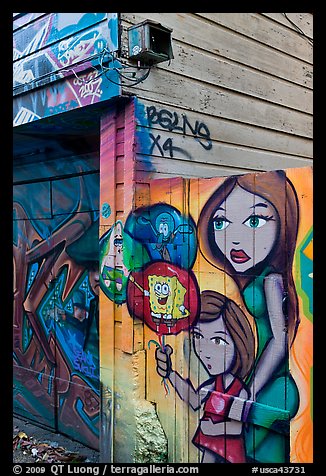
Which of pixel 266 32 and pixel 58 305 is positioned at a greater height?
pixel 266 32

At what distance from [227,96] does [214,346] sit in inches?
99.4

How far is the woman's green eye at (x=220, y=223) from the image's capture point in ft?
11.1

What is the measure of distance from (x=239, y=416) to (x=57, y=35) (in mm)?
3610

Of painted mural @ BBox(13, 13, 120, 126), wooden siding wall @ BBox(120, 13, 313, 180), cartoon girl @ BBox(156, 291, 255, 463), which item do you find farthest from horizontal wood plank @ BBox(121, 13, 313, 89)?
cartoon girl @ BBox(156, 291, 255, 463)

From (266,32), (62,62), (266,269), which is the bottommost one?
(266,269)

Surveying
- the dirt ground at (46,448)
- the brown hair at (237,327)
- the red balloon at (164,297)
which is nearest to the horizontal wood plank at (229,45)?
the red balloon at (164,297)

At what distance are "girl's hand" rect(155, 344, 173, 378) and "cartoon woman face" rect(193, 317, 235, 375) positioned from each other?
11.1 inches

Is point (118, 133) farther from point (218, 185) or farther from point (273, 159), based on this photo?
point (273, 159)

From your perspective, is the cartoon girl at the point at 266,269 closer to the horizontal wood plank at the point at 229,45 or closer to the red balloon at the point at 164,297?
the red balloon at the point at 164,297

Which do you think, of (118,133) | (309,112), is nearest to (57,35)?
(118,133)

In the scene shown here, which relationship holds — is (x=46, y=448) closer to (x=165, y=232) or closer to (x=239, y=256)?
(x=165, y=232)

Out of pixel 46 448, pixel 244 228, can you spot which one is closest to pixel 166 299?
pixel 244 228

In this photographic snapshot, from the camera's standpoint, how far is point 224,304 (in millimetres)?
3416

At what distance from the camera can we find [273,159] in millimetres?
5383
